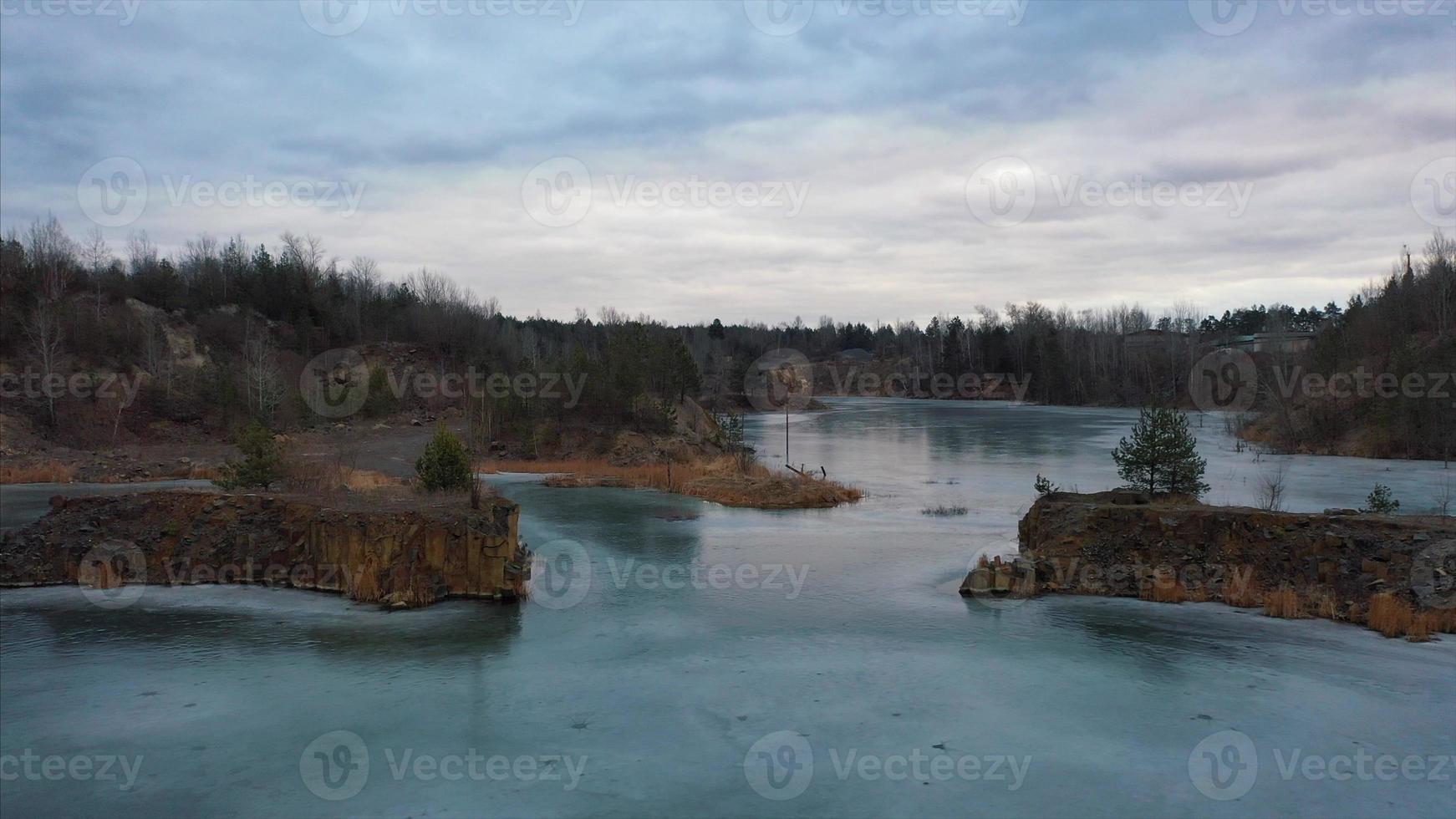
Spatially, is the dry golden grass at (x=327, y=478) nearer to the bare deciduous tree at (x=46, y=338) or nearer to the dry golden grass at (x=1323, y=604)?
the dry golden grass at (x=1323, y=604)

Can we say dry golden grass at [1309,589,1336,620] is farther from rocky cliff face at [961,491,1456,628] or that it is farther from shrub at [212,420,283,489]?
shrub at [212,420,283,489]

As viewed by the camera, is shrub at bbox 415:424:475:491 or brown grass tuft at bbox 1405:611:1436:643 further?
shrub at bbox 415:424:475:491

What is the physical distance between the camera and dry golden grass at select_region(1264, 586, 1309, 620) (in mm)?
13750

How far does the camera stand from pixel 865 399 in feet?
390

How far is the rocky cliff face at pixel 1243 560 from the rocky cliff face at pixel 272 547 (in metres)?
8.72

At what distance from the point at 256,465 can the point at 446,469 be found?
14.3 ft

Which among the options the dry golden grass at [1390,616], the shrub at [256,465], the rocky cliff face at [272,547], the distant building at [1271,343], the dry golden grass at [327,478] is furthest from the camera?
the distant building at [1271,343]

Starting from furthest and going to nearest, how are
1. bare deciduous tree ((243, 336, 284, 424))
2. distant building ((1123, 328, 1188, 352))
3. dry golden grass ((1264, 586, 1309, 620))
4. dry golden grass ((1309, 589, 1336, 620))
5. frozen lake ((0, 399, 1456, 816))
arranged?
distant building ((1123, 328, 1188, 352)) < bare deciduous tree ((243, 336, 284, 424)) < dry golden grass ((1264, 586, 1309, 620)) < dry golden grass ((1309, 589, 1336, 620)) < frozen lake ((0, 399, 1456, 816))

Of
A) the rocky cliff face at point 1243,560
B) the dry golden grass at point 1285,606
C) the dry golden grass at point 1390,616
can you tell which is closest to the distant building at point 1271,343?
the rocky cliff face at point 1243,560

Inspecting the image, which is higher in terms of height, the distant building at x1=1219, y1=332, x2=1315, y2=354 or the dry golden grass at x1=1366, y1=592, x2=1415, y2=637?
the distant building at x1=1219, y1=332, x2=1315, y2=354

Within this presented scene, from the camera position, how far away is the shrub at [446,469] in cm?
2019

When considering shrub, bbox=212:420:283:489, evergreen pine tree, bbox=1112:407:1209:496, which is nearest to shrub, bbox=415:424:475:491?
shrub, bbox=212:420:283:489

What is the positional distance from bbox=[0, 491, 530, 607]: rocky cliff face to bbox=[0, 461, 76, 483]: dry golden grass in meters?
13.4

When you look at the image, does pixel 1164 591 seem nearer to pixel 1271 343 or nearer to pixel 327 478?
pixel 327 478
